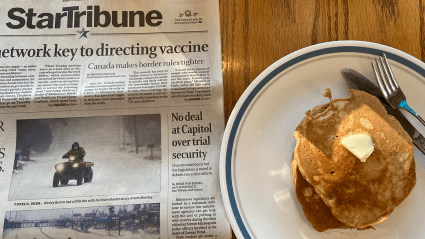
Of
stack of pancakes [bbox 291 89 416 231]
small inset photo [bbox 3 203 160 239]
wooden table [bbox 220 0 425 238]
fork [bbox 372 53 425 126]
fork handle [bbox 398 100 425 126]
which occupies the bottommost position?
small inset photo [bbox 3 203 160 239]

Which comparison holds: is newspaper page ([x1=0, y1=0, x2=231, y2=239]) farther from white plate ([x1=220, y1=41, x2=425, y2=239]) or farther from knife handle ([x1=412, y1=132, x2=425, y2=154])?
knife handle ([x1=412, y1=132, x2=425, y2=154])

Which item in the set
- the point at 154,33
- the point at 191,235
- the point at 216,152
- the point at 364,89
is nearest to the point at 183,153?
the point at 216,152

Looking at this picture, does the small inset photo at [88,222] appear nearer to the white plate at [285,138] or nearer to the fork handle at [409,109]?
the white plate at [285,138]

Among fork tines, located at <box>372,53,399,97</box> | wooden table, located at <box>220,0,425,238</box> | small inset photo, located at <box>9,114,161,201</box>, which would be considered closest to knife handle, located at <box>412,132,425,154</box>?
fork tines, located at <box>372,53,399,97</box>

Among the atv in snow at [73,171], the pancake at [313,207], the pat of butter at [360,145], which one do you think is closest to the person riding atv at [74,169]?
the atv in snow at [73,171]

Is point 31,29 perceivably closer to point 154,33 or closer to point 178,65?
point 154,33

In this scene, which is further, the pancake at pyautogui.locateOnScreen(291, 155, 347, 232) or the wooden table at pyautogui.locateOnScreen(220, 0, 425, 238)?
the wooden table at pyautogui.locateOnScreen(220, 0, 425, 238)
